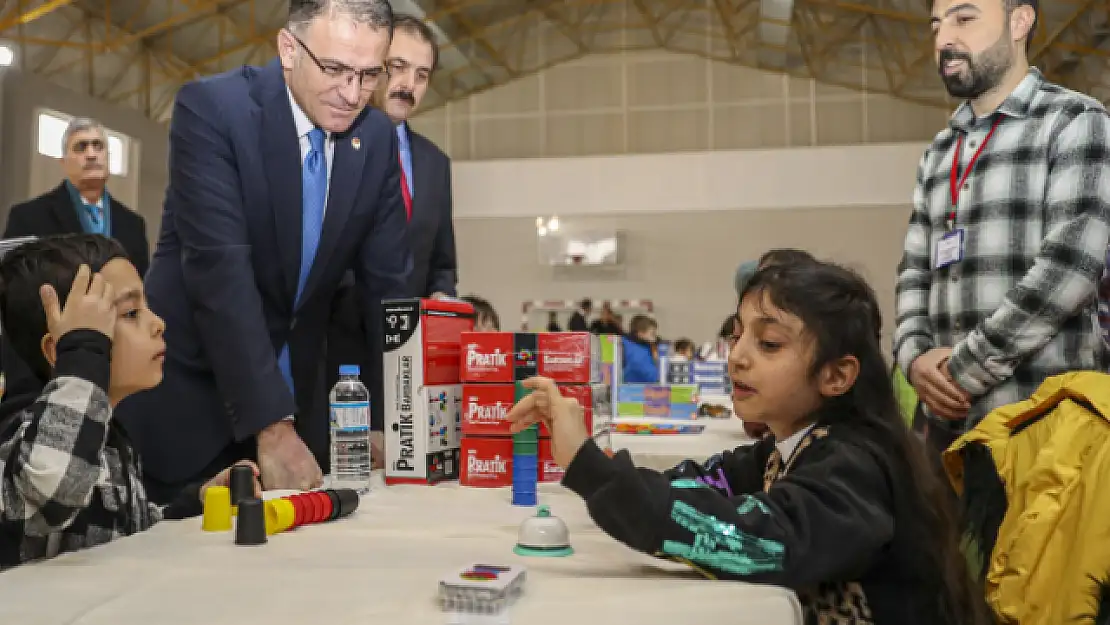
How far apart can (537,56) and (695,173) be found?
3.09 m

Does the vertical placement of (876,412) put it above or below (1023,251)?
below

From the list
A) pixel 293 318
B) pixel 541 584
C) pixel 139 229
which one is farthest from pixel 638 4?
pixel 541 584

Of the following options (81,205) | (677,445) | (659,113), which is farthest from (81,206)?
(659,113)

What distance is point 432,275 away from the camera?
2.82 metres

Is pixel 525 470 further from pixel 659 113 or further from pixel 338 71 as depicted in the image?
pixel 659 113

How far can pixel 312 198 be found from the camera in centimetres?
179

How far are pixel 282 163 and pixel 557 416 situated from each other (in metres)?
0.89

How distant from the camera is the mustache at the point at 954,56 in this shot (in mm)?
1989

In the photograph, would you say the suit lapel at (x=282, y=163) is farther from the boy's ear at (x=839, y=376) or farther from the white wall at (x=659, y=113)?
the white wall at (x=659, y=113)

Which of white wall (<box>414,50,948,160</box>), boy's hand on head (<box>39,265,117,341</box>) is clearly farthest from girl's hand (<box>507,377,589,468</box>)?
white wall (<box>414,50,948,160</box>)

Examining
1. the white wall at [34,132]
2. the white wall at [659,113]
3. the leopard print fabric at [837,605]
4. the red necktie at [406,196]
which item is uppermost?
the white wall at [659,113]

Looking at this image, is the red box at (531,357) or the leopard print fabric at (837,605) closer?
the leopard print fabric at (837,605)

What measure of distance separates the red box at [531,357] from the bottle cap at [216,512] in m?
0.58

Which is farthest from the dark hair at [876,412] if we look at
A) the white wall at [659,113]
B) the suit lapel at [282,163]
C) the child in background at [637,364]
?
the white wall at [659,113]
